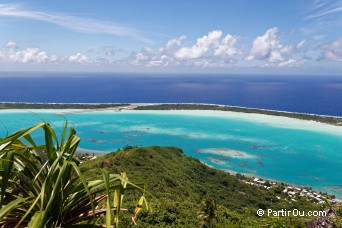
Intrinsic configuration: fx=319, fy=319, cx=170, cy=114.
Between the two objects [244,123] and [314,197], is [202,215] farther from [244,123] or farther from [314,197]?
[244,123]

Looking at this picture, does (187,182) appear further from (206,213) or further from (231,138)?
(231,138)

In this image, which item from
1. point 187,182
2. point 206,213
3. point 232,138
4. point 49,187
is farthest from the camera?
point 232,138

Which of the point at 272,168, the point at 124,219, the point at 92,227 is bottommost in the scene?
the point at 272,168

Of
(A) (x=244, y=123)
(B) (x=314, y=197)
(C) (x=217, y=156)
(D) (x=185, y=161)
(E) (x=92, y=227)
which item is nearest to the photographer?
(E) (x=92, y=227)

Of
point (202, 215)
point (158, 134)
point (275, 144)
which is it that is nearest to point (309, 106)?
point (275, 144)

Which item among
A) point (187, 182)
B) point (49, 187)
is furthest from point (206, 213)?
point (187, 182)

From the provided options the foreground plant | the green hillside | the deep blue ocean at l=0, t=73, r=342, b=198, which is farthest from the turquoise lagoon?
the foreground plant

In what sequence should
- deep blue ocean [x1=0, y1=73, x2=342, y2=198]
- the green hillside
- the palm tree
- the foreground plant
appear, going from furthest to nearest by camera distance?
deep blue ocean [x1=0, y1=73, x2=342, y2=198] < the green hillside < the palm tree < the foreground plant

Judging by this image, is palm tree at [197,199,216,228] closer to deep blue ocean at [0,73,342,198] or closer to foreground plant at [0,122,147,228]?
foreground plant at [0,122,147,228]

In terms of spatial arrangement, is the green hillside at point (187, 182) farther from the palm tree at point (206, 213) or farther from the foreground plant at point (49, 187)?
the foreground plant at point (49, 187)
